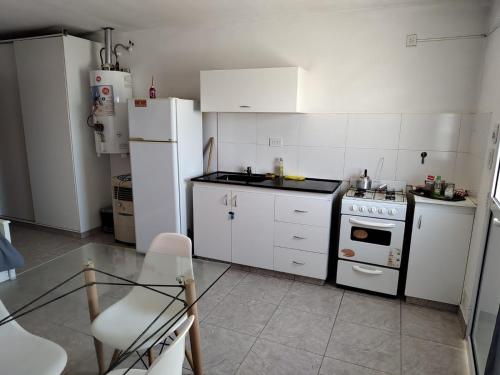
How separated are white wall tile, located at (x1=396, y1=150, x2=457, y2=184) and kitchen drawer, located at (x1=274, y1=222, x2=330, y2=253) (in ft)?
2.95

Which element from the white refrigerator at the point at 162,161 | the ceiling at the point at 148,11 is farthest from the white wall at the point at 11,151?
the white refrigerator at the point at 162,161

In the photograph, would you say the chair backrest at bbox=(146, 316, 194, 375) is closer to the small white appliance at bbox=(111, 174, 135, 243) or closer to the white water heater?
the small white appliance at bbox=(111, 174, 135, 243)

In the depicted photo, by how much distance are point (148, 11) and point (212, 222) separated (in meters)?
2.09

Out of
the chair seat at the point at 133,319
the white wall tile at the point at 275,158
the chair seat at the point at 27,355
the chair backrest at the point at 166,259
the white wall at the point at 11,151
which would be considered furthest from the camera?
the white wall at the point at 11,151

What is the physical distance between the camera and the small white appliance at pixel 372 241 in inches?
106

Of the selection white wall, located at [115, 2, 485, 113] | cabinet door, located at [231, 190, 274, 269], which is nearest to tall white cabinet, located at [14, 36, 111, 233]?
white wall, located at [115, 2, 485, 113]

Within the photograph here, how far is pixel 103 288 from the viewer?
76.6 inches

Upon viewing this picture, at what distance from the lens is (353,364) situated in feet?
6.82

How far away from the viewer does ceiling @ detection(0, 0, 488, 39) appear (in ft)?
9.41

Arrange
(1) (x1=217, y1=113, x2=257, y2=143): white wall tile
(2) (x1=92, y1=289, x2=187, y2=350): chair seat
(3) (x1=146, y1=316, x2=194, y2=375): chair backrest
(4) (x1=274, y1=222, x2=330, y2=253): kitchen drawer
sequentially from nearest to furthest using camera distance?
(3) (x1=146, y1=316, x2=194, y2=375): chair backrest → (2) (x1=92, y1=289, x2=187, y2=350): chair seat → (4) (x1=274, y1=222, x2=330, y2=253): kitchen drawer → (1) (x1=217, y1=113, x2=257, y2=143): white wall tile

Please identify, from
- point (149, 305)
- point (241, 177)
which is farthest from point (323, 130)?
point (149, 305)

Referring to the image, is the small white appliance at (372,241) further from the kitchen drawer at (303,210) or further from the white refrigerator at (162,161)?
the white refrigerator at (162,161)

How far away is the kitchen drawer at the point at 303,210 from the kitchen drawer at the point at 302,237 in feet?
0.16

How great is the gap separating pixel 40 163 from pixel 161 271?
3106mm
